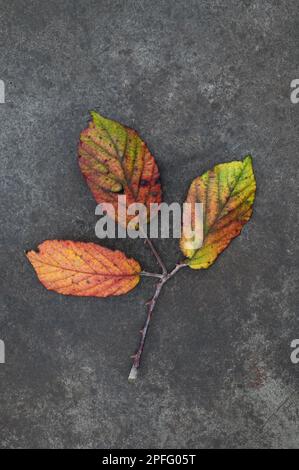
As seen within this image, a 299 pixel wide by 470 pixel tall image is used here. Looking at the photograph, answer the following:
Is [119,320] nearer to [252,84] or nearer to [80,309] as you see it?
[80,309]

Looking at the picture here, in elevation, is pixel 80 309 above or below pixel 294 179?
below

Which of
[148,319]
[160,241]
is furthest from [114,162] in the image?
[148,319]

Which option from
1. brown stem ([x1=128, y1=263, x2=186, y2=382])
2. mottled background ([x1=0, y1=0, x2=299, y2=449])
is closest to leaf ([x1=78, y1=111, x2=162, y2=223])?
mottled background ([x1=0, y1=0, x2=299, y2=449])

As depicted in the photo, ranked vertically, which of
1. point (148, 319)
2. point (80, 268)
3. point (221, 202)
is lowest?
point (148, 319)

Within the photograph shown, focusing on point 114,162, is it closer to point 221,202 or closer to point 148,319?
point 221,202

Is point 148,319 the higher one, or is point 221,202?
point 221,202

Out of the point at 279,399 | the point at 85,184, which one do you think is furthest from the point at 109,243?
the point at 279,399
